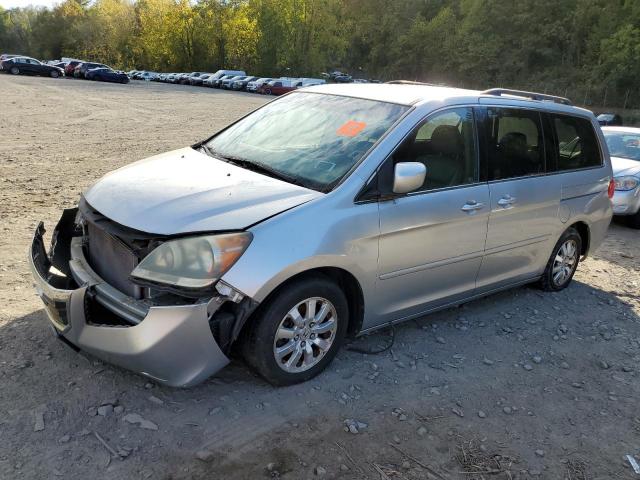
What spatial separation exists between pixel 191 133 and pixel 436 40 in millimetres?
66363

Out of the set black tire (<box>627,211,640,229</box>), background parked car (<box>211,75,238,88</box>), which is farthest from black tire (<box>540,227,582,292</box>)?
background parked car (<box>211,75,238,88</box>)

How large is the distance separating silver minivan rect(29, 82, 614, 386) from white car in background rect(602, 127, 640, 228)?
4181mm

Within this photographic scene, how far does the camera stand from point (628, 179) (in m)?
8.55

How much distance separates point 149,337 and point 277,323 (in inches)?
28.2

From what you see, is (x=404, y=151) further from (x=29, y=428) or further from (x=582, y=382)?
(x=29, y=428)

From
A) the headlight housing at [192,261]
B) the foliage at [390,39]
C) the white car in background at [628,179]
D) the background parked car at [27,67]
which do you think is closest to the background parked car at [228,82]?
the background parked car at [27,67]

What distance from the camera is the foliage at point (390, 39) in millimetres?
57562

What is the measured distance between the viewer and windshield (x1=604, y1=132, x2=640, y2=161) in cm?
937

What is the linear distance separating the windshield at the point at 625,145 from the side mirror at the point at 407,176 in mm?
7384

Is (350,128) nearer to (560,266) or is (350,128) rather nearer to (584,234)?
(560,266)

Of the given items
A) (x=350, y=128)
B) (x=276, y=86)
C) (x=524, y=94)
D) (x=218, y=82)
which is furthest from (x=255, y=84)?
(x=350, y=128)

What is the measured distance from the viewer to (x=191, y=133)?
15062mm

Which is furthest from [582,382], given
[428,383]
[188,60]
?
[188,60]

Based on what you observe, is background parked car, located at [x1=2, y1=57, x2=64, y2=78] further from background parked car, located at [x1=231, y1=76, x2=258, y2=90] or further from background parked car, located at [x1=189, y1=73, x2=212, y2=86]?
background parked car, located at [x1=231, y1=76, x2=258, y2=90]
